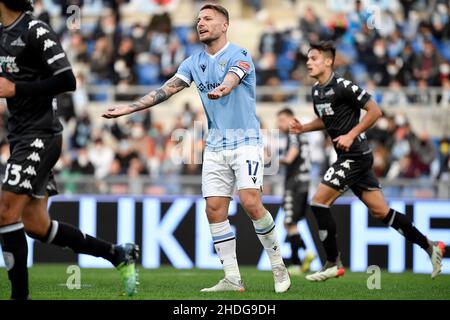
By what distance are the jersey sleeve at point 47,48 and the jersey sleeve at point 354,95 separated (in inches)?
158

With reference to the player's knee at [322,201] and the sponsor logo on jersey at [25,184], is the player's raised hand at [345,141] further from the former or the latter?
the sponsor logo on jersey at [25,184]

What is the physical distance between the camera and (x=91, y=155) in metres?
20.6

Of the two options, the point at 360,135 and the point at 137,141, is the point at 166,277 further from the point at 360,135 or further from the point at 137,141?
the point at 137,141

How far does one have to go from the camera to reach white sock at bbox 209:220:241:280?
9.59m

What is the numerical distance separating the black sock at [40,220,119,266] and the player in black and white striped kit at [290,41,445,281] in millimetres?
3088

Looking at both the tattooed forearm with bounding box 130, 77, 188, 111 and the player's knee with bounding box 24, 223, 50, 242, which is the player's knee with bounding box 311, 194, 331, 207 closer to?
the tattooed forearm with bounding box 130, 77, 188, 111

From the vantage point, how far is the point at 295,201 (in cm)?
1492

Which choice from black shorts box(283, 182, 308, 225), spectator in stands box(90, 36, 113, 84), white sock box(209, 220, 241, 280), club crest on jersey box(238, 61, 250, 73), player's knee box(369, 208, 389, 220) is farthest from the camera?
spectator in stands box(90, 36, 113, 84)

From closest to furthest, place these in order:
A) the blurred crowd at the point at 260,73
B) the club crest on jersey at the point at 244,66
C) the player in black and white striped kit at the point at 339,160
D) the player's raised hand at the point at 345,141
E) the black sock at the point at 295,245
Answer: the club crest on jersey at the point at 244,66, the player's raised hand at the point at 345,141, the player in black and white striped kit at the point at 339,160, the black sock at the point at 295,245, the blurred crowd at the point at 260,73

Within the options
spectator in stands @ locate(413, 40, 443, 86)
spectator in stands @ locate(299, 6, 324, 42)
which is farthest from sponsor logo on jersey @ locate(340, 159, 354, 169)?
spectator in stands @ locate(299, 6, 324, 42)

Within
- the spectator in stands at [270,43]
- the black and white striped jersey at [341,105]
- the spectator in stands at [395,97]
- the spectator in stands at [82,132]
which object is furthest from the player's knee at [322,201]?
the spectator in stands at [270,43]

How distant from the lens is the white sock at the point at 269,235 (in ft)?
31.0

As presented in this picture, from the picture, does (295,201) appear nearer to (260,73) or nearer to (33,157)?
(33,157)
